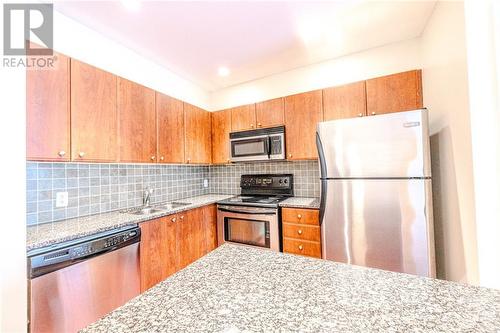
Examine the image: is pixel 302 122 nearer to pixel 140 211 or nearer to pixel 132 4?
pixel 132 4

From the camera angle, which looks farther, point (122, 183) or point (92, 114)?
point (122, 183)

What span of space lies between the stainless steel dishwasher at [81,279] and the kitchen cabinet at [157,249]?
0.08 metres

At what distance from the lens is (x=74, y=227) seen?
1522 mm

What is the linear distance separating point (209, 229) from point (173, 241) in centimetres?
55

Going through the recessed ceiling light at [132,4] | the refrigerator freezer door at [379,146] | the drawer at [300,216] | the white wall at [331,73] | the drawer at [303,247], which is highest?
the recessed ceiling light at [132,4]

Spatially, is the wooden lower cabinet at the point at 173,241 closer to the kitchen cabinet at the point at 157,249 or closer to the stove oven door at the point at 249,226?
the kitchen cabinet at the point at 157,249

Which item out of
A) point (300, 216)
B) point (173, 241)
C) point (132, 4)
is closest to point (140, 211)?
point (173, 241)

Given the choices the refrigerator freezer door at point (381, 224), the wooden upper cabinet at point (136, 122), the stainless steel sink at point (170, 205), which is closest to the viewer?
the refrigerator freezer door at point (381, 224)

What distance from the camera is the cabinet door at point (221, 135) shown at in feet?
9.82

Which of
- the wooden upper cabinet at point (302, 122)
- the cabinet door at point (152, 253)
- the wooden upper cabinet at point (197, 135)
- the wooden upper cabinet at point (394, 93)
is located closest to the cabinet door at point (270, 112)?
the wooden upper cabinet at point (302, 122)

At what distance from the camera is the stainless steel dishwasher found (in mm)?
1203

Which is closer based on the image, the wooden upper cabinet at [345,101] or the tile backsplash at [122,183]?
the tile backsplash at [122,183]

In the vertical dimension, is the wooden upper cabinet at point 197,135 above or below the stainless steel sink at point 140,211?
above

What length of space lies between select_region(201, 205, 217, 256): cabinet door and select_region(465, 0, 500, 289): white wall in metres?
2.22
